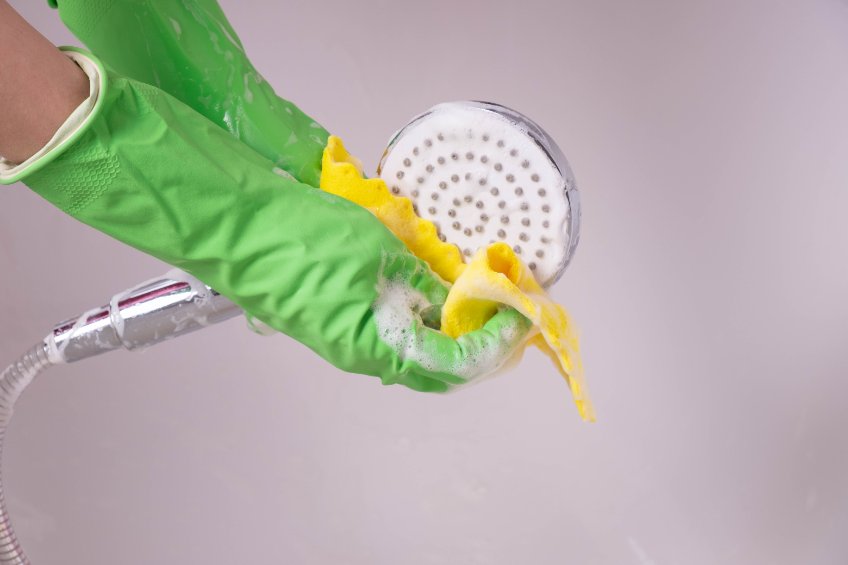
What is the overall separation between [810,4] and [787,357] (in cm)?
37

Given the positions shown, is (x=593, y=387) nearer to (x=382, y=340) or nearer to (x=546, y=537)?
(x=546, y=537)

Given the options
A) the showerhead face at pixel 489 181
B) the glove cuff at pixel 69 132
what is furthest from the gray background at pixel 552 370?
the glove cuff at pixel 69 132

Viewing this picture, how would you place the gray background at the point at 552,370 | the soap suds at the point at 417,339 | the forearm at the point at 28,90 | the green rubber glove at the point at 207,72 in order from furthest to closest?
the gray background at the point at 552,370 < the green rubber glove at the point at 207,72 < the soap suds at the point at 417,339 < the forearm at the point at 28,90

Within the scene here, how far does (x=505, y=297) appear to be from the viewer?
65 cm

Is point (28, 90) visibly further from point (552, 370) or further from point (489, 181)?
point (552, 370)

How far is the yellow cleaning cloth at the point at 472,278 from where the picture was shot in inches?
25.8

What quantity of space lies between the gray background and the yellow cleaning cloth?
49cm

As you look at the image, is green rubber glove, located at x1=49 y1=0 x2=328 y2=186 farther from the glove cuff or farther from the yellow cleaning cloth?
the glove cuff

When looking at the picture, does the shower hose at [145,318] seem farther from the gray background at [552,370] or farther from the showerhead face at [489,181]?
the gray background at [552,370]

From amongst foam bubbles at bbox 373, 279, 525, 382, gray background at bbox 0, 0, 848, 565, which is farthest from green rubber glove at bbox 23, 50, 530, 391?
gray background at bbox 0, 0, 848, 565

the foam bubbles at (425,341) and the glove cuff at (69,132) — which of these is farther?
the foam bubbles at (425,341)

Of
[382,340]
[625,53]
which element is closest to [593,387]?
[625,53]

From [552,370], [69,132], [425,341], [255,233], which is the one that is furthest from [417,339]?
[552,370]

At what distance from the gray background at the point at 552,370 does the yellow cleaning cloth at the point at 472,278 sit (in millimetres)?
490
